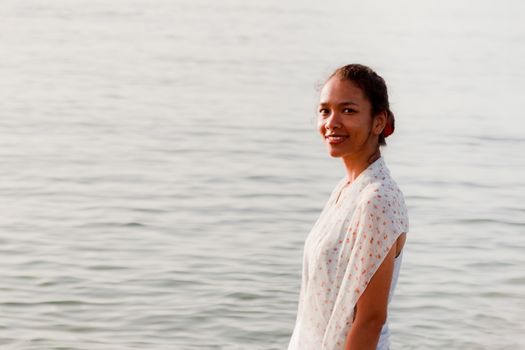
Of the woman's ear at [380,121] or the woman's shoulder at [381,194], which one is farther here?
the woman's ear at [380,121]

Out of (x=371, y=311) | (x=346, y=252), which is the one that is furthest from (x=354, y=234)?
(x=371, y=311)

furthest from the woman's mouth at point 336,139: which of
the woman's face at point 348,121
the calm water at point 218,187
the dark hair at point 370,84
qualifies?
the calm water at point 218,187

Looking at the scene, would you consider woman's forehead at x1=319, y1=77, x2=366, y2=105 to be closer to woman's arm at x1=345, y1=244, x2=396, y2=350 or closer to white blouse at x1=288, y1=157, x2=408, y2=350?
white blouse at x1=288, y1=157, x2=408, y2=350

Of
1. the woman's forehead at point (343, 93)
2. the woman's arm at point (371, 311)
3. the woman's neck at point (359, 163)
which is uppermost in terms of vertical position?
the woman's forehead at point (343, 93)

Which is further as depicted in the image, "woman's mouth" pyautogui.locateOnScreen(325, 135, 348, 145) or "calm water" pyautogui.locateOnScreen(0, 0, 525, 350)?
"calm water" pyautogui.locateOnScreen(0, 0, 525, 350)

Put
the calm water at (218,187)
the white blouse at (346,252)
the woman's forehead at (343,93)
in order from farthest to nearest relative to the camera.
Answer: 1. the calm water at (218,187)
2. the woman's forehead at (343,93)
3. the white blouse at (346,252)

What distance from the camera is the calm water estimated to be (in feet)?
28.1

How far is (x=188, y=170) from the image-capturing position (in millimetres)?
A: 13523

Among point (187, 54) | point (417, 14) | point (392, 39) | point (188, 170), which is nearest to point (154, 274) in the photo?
point (188, 170)

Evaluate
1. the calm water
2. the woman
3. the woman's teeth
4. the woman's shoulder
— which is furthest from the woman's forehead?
the calm water

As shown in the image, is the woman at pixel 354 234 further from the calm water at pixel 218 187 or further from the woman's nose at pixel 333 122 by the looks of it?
the calm water at pixel 218 187

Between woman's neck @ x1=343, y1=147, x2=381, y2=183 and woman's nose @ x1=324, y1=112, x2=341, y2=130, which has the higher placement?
woman's nose @ x1=324, y1=112, x2=341, y2=130

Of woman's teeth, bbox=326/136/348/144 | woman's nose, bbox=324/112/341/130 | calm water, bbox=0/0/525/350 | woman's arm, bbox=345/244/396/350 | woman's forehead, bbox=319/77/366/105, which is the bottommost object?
calm water, bbox=0/0/525/350

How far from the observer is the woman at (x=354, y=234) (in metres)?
3.46
